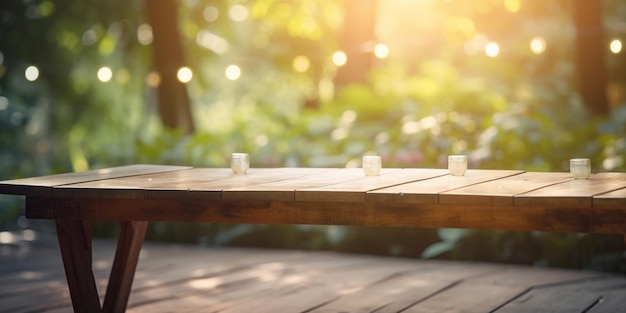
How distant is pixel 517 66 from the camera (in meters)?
10.6

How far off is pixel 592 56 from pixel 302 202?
4.77 m

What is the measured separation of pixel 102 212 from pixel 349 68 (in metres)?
5.65

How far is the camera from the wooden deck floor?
5.26 meters

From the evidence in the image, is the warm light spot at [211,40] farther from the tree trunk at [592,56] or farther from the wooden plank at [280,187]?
the wooden plank at [280,187]

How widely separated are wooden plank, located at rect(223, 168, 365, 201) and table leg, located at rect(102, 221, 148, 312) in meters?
0.78

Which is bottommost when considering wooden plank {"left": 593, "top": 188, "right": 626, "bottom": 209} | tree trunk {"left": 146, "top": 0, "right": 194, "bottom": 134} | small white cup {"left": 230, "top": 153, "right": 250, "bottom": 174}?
wooden plank {"left": 593, "top": 188, "right": 626, "bottom": 209}

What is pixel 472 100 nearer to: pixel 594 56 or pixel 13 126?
pixel 594 56

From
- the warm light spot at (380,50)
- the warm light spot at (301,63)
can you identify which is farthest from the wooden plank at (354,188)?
the warm light spot at (301,63)

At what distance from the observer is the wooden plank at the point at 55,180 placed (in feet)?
14.5

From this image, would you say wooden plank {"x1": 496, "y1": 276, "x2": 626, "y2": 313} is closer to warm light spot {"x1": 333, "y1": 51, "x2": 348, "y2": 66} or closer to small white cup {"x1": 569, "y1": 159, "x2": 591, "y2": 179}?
small white cup {"x1": 569, "y1": 159, "x2": 591, "y2": 179}

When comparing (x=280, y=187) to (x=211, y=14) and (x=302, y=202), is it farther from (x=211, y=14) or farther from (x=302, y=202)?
(x=211, y=14)

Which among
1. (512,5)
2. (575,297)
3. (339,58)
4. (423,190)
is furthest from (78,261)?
(512,5)

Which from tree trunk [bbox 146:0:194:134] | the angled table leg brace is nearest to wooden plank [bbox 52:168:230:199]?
the angled table leg brace

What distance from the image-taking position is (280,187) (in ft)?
13.6
